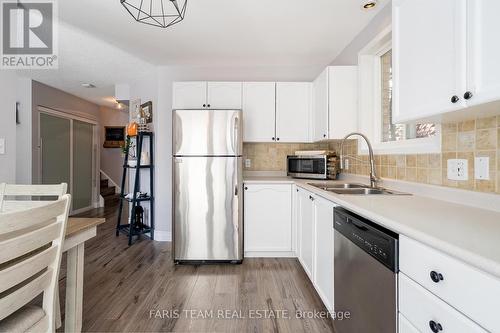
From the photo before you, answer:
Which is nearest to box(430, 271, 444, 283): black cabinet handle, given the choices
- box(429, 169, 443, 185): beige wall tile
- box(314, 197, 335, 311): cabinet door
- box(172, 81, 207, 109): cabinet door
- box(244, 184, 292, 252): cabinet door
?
box(314, 197, 335, 311): cabinet door

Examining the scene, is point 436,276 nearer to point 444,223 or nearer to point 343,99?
point 444,223

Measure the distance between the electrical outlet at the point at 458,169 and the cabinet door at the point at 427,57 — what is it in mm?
361

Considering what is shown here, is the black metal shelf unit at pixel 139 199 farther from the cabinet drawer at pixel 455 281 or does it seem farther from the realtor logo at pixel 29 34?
the cabinet drawer at pixel 455 281

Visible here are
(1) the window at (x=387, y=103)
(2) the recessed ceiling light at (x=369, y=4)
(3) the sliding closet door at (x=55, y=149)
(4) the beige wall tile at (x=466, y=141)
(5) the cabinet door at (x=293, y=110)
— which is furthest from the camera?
(3) the sliding closet door at (x=55, y=149)

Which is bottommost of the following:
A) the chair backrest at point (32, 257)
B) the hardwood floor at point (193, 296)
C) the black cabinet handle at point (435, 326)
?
the hardwood floor at point (193, 296)

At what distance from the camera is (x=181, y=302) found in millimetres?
1928

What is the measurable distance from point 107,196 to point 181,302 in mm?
5186

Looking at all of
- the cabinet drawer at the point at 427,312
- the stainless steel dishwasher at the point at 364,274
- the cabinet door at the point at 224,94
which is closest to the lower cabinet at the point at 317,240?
the stainless steel dishwasher at the point at 364,274

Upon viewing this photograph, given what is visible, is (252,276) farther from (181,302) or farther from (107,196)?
(107,196)

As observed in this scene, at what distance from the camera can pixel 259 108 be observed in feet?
9.71

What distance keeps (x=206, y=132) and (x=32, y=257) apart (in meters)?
1.79

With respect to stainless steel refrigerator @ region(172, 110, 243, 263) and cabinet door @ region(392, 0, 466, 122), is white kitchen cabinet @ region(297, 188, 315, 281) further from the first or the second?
cabinet door @ region(392, 0, 466, 122)

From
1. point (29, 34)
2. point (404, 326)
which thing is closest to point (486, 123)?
point (404, 326)

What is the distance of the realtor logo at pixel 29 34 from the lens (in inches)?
81.6
